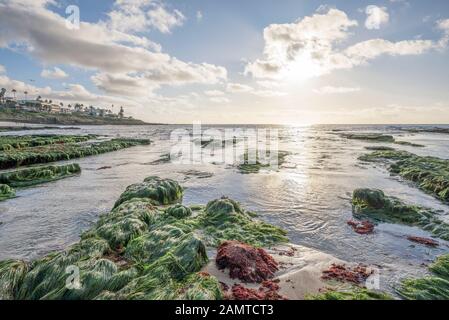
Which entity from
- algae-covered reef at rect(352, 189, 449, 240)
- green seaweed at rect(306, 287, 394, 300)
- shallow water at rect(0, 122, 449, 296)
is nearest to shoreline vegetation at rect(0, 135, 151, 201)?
shallow water at rect(0, 122, 449, 296)

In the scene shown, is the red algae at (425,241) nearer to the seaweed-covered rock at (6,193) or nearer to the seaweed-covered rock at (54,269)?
the seaweed-covered rock at (54,269)

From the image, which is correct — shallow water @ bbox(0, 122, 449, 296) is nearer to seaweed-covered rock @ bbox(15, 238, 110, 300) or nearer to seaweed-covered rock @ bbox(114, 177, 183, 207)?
seaweed-covered rock @ bbox(114, 177, 183, 207)

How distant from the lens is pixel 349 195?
11164 mm

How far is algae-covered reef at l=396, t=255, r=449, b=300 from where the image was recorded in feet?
14.9

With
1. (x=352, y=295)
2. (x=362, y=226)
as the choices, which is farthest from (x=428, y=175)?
(x=352, y=295)

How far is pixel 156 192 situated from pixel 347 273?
739 cm

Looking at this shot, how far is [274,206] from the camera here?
9.87m

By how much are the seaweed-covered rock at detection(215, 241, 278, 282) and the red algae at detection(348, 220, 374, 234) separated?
341cm

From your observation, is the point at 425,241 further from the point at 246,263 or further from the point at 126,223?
the point at 126,223

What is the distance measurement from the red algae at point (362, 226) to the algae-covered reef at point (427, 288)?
2.15 meters

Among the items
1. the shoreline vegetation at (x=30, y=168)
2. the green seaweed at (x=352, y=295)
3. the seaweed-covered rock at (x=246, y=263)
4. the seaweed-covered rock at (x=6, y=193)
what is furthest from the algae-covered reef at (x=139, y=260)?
the shoreline vegetation at (x=30, y=168)

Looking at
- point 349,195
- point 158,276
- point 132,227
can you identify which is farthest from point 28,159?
point 349,195

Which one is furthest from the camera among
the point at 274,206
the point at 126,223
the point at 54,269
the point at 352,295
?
the point at 274,206
